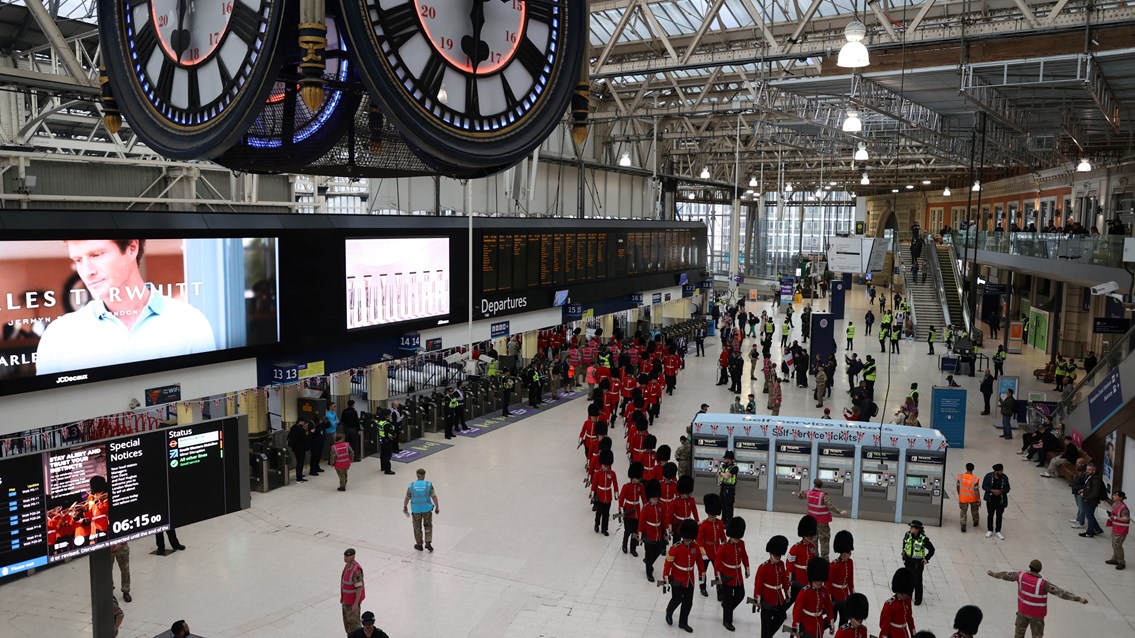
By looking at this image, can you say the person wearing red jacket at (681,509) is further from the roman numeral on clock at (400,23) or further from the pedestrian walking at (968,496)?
the roman numeral on clock at (400,23)

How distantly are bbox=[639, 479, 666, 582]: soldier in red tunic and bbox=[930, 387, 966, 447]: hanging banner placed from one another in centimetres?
922

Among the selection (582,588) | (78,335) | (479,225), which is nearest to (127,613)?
(78,335)

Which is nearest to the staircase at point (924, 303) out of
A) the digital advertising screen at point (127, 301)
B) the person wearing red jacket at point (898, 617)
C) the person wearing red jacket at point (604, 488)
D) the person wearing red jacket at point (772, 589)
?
the person wearing red jacket at point (604, 488)

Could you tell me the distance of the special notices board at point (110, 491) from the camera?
4742 millimetres

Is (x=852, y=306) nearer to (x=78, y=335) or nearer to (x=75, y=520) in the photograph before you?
(x=78, y=335)

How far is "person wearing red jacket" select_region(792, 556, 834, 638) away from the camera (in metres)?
7.64

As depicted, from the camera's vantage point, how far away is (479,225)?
56.4ft

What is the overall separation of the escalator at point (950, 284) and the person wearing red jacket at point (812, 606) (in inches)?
1124

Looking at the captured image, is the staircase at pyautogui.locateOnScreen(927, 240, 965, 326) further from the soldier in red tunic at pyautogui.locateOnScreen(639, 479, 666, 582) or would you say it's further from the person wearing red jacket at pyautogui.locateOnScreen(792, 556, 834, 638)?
the person wearing red jacket at pyautogui.locateOnScreen(792, 556, 834, 638)

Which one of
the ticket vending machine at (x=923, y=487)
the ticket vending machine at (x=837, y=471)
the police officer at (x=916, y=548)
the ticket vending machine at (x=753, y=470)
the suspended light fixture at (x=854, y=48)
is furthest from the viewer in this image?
the ticket vending machine at (x=753, y=470)

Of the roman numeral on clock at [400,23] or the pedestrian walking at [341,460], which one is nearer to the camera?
the roman numeral on clock at [400,23]

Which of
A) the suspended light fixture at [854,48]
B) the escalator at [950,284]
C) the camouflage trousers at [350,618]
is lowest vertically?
the camouflage trousers at [350,618]

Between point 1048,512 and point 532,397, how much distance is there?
11.3m

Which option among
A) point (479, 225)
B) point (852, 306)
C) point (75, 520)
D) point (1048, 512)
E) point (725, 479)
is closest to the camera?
point (75, 520)
